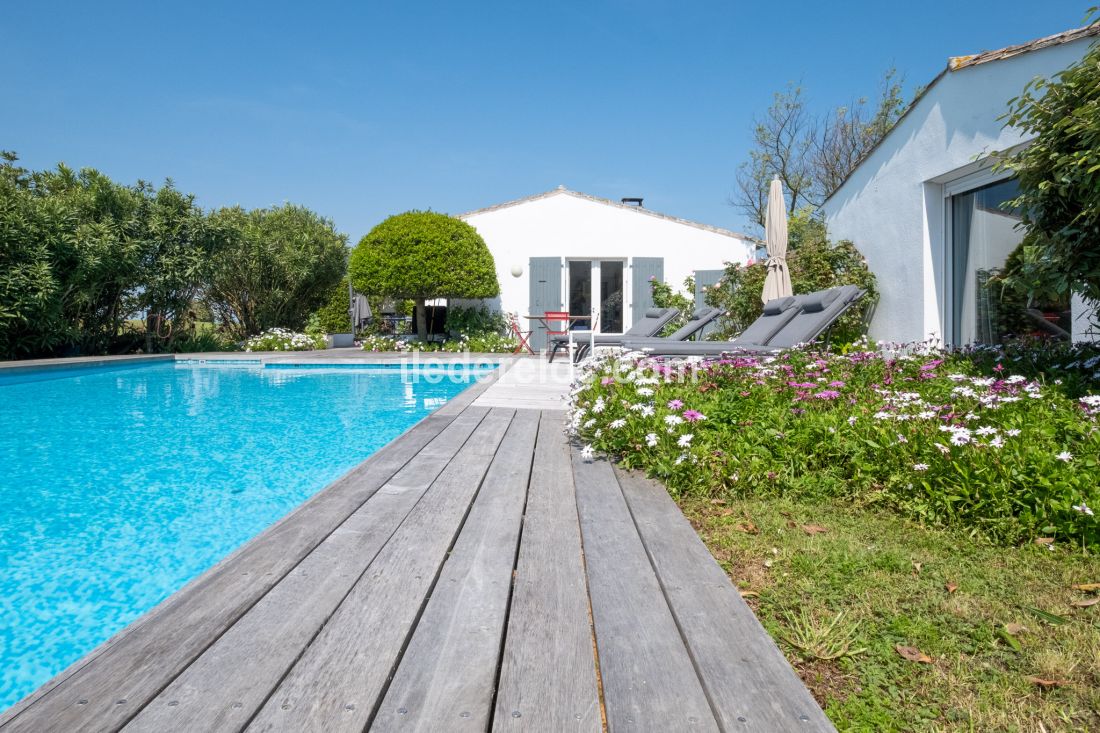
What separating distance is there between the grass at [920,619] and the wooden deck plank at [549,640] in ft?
1.60

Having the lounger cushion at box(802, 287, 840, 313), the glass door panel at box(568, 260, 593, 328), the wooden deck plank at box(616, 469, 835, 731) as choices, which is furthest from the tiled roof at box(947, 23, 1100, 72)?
the glass door panel at box(568, 260, 593, 328)

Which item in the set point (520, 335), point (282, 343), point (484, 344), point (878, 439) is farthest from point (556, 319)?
point (878, 439)

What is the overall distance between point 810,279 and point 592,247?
5.39 metres

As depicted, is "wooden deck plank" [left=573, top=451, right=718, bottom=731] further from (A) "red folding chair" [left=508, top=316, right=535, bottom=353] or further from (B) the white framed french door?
(B) the white framed french door

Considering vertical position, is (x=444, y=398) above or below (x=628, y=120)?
below

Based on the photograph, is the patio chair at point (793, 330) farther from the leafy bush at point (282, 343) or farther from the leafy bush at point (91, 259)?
the leafy bush at point (91, 259)

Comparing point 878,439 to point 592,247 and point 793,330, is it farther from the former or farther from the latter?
point 592,247

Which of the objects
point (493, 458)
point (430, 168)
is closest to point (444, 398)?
point (493, 458)

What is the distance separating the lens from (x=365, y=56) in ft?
38.2

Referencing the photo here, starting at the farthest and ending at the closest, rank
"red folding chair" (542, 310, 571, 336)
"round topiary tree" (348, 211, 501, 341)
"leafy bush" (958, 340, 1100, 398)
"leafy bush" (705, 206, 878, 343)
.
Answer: "red folding chair" (542, 310, 571, 336), "round topiary tree" (348, 211, 501, 341), "leafy bush" (705, 206, 878, 343), "leafy bush" (958, 340, 1100, 398)

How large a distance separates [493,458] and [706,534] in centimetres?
136

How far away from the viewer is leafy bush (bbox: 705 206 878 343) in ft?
25.2

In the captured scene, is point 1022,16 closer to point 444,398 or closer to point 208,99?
point 444,398

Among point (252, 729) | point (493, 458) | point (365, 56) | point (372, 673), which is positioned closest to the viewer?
point (252, 729)
